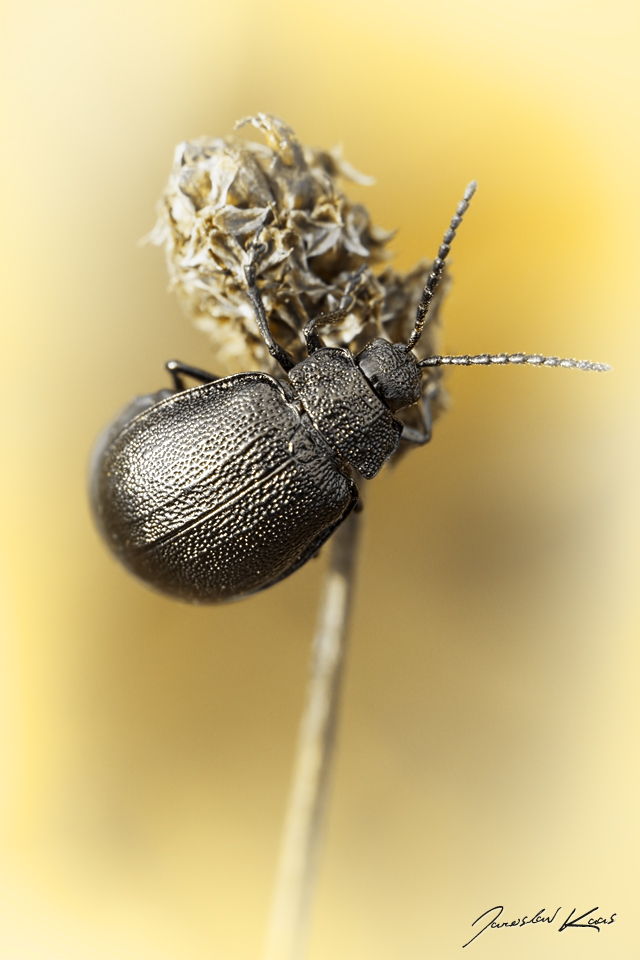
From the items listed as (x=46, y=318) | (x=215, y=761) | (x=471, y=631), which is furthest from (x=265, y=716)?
(x=46, y=318)

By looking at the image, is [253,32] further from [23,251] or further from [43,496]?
[43,496]

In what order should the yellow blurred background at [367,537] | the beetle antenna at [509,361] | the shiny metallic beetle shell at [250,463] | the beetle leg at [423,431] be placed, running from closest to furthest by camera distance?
the beetle antenna at [509,361] → the shiny metallic beetle shell at [250,463] → the beetle leg at [423,431] → the yellow blurred background at [367,537]

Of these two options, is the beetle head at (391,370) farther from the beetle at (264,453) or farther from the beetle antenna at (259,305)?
the beetle antenna at (259,305)

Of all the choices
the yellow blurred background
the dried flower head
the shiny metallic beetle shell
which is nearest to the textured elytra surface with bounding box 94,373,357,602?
the shiny metallic beetle shell

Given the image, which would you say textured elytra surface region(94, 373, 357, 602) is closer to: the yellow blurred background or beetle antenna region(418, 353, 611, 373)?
beetle antenna region(418, 353, 611, 373)
